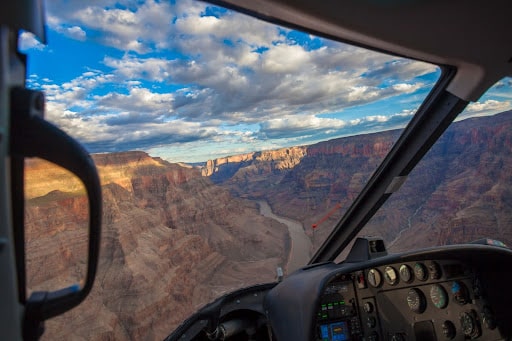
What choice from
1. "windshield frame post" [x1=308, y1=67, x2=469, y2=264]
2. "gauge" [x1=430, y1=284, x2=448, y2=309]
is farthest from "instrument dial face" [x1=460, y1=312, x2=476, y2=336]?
"windshield frame post" [x1=308, y1=67, x2=469, y2=264]

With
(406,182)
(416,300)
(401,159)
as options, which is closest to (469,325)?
(416,300)

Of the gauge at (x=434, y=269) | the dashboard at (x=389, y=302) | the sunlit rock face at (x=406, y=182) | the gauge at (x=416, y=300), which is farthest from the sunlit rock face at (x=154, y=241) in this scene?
the gauge at (x=434, y=269)

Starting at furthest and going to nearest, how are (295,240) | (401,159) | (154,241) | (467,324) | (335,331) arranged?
(154,241) → (295,240) → (401,159) → (467,324) → (335,331)

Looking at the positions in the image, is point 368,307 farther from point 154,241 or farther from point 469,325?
point 154,241

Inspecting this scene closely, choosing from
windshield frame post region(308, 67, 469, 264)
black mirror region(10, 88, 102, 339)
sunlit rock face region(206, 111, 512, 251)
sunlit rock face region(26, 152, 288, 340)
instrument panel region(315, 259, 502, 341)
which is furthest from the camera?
sunlit rock face region(206, 111, 512, 251)

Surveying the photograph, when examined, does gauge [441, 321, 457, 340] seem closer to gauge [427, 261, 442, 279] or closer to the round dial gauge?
the round dial gauge

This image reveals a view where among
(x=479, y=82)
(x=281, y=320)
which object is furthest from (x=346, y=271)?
(x=479, y=82)
